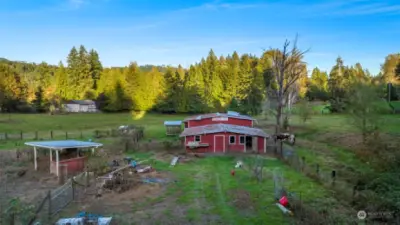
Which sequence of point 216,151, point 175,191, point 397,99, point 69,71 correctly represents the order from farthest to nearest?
1. point 69,71
2. point 397,99
3. point 216,151
4. point 175,191

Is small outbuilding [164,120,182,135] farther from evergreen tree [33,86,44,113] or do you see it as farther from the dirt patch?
evergreen tree [33,86,44,113]

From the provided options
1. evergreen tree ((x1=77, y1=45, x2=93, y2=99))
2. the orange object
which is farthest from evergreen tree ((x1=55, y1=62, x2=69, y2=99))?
the orange object

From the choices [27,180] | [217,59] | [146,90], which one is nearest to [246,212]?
[27,180]

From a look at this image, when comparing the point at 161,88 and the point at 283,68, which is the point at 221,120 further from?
the point at 161,88

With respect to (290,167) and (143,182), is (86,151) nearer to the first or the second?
(143,182)

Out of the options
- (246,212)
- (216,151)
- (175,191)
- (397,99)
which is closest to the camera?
(246,212)
